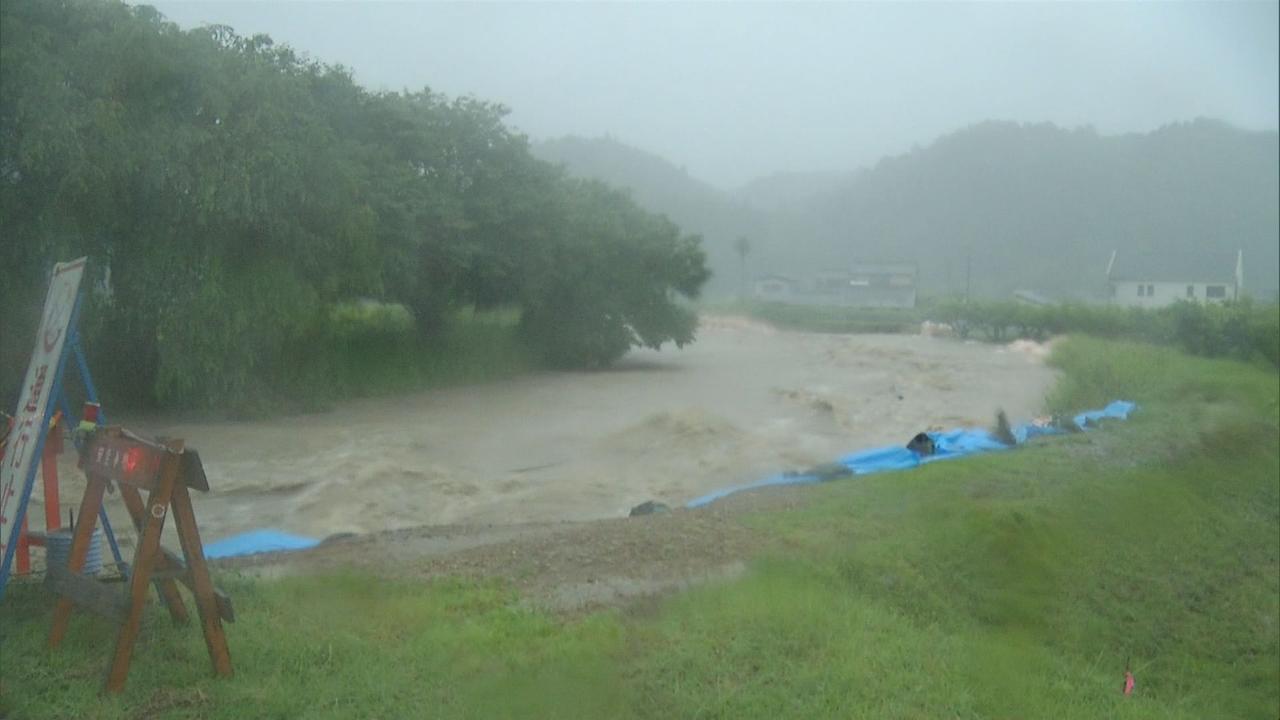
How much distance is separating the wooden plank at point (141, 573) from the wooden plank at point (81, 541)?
1.47 ft

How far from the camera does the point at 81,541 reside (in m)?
5.75

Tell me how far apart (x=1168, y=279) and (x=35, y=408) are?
3415cm

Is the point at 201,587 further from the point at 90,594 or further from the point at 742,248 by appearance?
the point at 742,248

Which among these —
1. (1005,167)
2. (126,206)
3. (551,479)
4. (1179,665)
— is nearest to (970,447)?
(551,479)

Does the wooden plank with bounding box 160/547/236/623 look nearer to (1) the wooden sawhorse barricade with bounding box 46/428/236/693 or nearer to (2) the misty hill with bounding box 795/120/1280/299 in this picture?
(1) the wooden sawhorse barricade with bounding box 46/428/236/693

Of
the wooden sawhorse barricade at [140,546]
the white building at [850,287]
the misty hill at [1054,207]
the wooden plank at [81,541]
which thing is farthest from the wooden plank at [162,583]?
the white building at [850,287]

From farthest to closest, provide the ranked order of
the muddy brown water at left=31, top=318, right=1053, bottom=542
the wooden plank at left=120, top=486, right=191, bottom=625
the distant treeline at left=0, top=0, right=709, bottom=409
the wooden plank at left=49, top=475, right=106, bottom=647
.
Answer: the distant treeline at left=0, top=0, right=709, bottom=409 < the muddy brown water at left=31, top=318, right=1053, bottom=542 < the wooden plank at left=120, top=486, right=191, bottom=625 < the wooden plank at left=49, top=475, right=106, bottom=647

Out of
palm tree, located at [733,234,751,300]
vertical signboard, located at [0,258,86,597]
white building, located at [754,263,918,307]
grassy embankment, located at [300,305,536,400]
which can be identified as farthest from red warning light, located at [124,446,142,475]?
white building, located at [754,263,918,307]

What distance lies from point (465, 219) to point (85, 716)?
1865cm

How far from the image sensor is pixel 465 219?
2309 cm

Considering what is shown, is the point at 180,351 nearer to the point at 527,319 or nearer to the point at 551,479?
the point at 551,479

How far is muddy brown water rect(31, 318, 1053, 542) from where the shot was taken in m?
12.1

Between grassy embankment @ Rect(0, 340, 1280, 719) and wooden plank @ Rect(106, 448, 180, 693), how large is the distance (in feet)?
0.43

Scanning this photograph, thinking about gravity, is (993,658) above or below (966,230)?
below
